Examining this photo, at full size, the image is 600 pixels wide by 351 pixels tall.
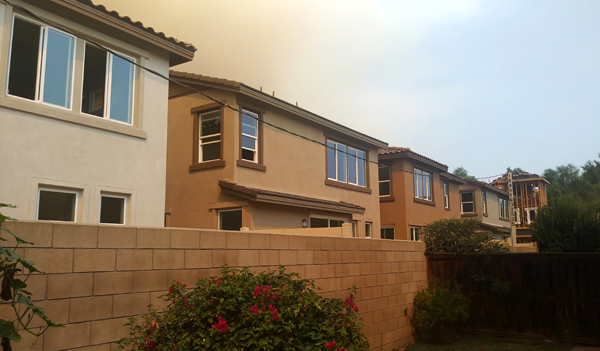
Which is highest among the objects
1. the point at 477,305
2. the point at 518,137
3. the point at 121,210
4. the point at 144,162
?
the point at 518,137

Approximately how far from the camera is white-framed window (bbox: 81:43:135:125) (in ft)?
34.2

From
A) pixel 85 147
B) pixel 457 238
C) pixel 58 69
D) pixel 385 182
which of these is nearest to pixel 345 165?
pixel 385 182

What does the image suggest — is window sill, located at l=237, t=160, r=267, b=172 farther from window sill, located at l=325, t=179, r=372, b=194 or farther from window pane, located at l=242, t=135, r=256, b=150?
window sill, located at l=325, t=179, r=372, b=194

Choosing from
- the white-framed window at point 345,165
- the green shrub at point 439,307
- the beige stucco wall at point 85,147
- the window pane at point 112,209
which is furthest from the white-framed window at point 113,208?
the white-framed window at point 345,165

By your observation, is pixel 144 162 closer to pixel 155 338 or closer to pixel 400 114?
pixel 155 338

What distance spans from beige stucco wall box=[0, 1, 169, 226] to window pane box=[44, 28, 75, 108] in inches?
5.4

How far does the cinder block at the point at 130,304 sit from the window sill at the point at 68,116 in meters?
5.56

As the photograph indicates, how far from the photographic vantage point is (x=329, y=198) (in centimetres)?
1842

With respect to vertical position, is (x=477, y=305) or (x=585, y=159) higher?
(x=585, y=159)

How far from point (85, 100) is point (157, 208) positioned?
108 inches

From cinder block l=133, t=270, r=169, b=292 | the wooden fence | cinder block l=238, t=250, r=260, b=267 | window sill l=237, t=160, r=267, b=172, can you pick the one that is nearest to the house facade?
window sill l=237, t=160, r=267, b=172

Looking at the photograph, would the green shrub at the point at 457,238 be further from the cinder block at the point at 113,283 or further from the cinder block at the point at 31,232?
the cinder block at the point at 31,232

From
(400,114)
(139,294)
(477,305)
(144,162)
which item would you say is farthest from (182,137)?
(400,114)

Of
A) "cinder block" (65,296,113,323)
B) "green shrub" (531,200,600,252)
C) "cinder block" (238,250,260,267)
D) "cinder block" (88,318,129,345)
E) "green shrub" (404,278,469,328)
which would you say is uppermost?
"green shrub" (531,200,600,252)
